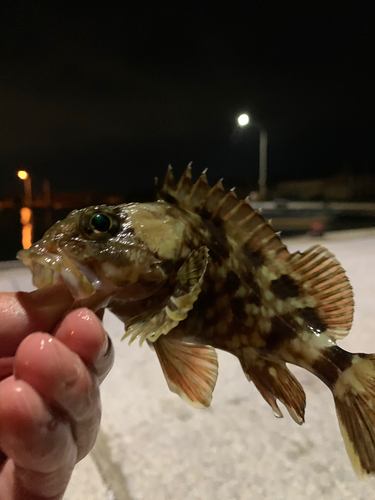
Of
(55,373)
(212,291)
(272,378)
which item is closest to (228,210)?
(212,291)

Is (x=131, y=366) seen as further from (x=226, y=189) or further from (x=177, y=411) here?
(x=226, y=189)

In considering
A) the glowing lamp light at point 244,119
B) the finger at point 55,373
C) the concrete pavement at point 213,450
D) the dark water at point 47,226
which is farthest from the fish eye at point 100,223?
the dark water at point 47,226

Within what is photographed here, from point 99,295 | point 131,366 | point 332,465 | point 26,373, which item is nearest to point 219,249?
point 99,295

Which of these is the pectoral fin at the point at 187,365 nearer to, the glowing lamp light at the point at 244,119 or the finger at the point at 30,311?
the finger at the point at 30,311

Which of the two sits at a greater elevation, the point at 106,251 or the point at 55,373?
the point at 106,251

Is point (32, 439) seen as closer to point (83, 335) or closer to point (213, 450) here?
point (83, 335)
